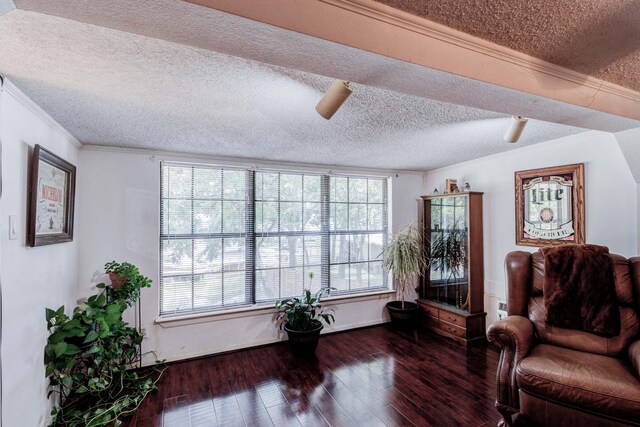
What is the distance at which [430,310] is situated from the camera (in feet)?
12.7

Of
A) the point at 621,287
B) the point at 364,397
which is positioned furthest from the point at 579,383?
the point at 364,397

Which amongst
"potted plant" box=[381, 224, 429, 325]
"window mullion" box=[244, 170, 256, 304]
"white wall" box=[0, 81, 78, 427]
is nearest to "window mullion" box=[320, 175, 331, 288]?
"potted plant" box=[381, 224, 429, 325]

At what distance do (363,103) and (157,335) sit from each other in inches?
114

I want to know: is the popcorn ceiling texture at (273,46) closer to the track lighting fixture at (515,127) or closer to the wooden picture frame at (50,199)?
the track lighting fixture at (515,127)

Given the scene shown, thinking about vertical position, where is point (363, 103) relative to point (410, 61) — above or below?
above

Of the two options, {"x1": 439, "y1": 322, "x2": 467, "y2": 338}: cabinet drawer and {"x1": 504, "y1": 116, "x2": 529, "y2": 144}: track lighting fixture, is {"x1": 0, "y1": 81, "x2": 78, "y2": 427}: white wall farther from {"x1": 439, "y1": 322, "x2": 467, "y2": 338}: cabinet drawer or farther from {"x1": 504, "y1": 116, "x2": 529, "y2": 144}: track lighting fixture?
{"x1": 439, "y1": 322, "x2": 467, "y2": 338}: cabinet drawer

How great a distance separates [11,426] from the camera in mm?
1543

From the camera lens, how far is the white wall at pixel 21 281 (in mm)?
1502

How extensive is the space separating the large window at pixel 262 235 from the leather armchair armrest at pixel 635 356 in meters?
2.61

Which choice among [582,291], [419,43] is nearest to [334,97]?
[419,43]

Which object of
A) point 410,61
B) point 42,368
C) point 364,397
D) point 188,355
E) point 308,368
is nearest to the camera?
point 410,61

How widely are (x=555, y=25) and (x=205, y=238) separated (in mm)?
3207

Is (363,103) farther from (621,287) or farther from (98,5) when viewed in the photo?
(621,287)

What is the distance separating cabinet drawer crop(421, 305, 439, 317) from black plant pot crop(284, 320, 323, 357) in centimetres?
160
